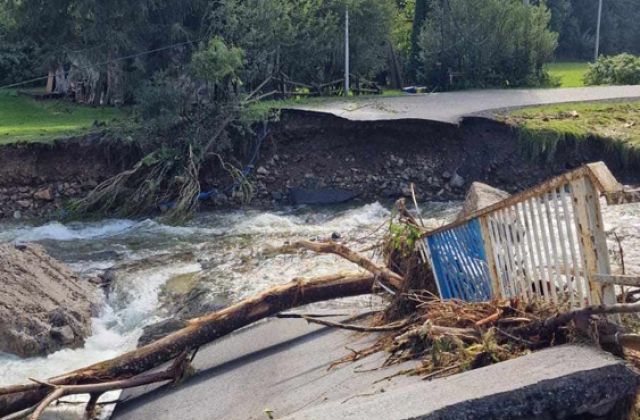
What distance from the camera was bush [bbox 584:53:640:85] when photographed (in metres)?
23.6

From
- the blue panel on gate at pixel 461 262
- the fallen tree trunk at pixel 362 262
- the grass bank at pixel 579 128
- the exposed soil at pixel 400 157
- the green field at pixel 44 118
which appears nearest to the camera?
the blue panel on gate at pixel 461 262

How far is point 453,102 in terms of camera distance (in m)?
19.0

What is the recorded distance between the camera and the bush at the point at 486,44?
22719mm

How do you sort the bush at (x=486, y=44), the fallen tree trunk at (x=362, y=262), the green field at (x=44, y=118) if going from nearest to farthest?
the fallen tree trunk at (x=362, y=262) < the green field at (x=44, y=118) < the bush at (x=486, y=44)

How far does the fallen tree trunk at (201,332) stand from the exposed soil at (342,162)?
769 cm

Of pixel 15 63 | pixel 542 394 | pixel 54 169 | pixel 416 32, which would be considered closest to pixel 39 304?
pixel 542 394

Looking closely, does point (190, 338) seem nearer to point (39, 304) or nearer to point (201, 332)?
point (201, 332)

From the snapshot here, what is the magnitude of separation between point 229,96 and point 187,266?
19.1 ft

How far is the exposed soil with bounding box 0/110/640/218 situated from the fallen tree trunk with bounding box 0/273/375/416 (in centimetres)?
769

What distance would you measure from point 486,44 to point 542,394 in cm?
1900

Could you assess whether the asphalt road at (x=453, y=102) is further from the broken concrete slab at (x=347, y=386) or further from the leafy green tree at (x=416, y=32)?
the broken concrete slab at (x=347, y=386)

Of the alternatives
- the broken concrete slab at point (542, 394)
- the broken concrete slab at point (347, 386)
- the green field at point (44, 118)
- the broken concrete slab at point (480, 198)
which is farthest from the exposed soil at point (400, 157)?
the broken concrete slab at point (542, 394)

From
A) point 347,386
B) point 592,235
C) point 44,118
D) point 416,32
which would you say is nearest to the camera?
point 592,235

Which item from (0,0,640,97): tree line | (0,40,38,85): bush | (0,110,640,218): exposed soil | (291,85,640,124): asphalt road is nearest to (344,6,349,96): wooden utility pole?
(0,0,640,97): tree line
